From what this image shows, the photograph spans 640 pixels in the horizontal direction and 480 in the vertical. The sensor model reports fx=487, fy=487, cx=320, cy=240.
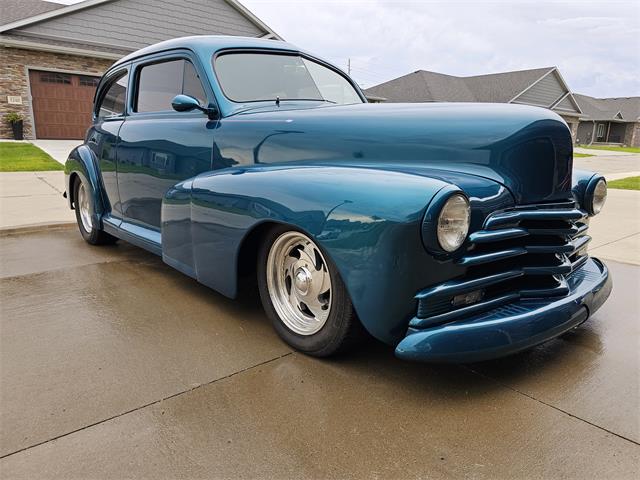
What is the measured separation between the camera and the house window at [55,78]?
16.6 m

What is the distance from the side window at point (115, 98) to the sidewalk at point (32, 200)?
1.70 m

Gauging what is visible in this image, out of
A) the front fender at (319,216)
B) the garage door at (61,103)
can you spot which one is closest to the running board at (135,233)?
the front fender at (319,216)

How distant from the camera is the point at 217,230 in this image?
2.81 meters

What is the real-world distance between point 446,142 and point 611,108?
56.4m

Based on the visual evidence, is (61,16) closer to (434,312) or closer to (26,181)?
(26,181)

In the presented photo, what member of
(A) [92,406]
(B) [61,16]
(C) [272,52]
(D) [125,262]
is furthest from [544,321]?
(B) [61,16]

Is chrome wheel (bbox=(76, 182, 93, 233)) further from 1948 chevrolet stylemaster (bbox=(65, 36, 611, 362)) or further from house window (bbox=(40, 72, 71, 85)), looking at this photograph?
house window (bbox=(40, 72, 71, 85))

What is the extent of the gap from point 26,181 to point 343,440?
8.92 m

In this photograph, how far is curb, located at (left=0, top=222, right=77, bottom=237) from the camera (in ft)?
17.2

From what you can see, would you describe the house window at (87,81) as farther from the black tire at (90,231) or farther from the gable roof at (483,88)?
the gable roof at (483,88)

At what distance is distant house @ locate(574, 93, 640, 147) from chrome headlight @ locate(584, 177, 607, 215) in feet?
156

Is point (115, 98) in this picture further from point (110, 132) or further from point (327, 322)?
point (327, 322)

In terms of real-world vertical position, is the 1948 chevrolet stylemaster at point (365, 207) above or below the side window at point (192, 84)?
below

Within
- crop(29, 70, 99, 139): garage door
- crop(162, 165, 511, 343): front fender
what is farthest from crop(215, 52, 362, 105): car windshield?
crop(29, 70, 99, 139): garage door
